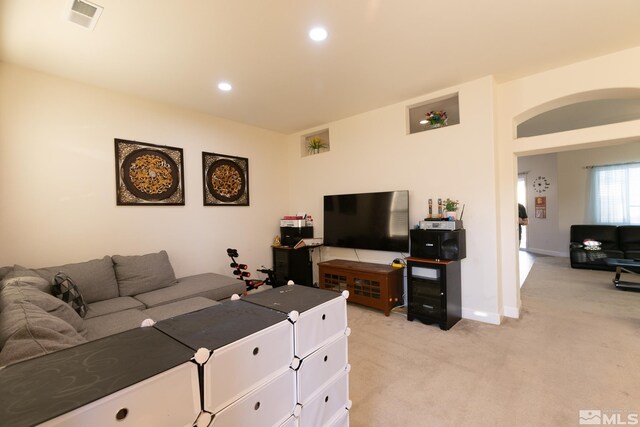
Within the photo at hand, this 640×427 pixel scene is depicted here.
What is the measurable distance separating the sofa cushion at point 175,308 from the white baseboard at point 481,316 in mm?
2754

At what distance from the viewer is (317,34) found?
2.20m

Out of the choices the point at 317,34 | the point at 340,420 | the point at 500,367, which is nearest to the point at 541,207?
the point at 500,367

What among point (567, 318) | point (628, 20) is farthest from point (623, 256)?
point (628, 20)

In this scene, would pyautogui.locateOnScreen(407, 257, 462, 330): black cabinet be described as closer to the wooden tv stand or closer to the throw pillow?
the wooden tv stand

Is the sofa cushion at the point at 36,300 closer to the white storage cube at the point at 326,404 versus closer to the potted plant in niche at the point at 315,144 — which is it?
the white storage cube at the point at 326,404

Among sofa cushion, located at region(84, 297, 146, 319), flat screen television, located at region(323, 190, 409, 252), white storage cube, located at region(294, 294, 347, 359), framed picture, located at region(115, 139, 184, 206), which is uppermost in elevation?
framed picture, located at region(115, 139, 184, 206)

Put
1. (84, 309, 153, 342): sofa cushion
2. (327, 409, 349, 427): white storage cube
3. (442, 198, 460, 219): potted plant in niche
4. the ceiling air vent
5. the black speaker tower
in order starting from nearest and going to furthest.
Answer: (327, 409, 349, 427): white storage cube < the ceiling air vent < (84, 309, 153, 342): sofa cushion < the black speaker tower < (442, 198, 460, 219): potted plant in niche

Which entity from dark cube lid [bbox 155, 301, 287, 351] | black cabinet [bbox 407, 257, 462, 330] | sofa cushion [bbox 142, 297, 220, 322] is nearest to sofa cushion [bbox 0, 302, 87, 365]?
dark cube lid [bbox 155, 301, 287, 351]

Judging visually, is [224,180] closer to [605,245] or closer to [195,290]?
[195,290]

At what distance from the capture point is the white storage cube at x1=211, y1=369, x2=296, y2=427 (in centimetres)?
91

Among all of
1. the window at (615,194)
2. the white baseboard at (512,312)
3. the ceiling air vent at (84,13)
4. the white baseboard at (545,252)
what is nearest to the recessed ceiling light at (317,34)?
the ceiling air vent at (84,13)

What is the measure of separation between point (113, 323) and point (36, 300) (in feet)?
1.92

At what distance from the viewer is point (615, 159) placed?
18.8 ft
